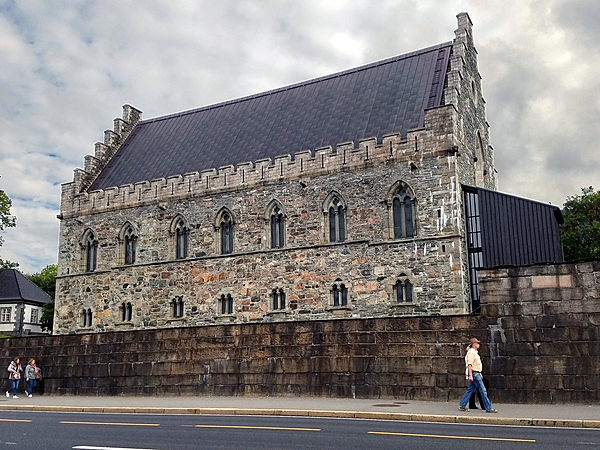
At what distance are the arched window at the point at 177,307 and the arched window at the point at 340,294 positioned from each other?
8.00 meters

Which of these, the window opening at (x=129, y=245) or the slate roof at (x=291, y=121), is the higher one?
the slate roof at (x=291, y=121)

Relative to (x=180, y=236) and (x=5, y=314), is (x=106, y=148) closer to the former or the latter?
(x=180, y=236)

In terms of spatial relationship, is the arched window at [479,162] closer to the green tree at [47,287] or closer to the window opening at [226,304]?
the window opening at [226,304]

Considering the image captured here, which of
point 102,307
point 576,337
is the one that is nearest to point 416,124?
point 576,337

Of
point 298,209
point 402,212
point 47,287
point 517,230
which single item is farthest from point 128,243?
point 47,287

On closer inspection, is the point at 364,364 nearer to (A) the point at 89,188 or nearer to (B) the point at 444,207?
(B) the point at 444,207

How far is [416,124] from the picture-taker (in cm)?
2795

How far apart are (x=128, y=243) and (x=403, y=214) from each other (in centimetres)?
1475

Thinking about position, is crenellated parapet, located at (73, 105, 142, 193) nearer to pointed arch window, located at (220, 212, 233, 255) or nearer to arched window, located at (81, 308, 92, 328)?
arched window, located at (81, 308, 92, 328)

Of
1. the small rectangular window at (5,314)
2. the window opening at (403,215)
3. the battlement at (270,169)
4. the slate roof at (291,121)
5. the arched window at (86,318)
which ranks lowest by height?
the arched window at (86,318)

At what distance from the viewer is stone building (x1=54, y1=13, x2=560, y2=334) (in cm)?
2598

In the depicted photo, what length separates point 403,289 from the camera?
2583 cm

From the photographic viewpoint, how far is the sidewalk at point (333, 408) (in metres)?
12.9

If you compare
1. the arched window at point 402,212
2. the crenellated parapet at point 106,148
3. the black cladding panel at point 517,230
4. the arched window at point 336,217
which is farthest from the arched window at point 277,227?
the crenellated parapet at point 106,148
